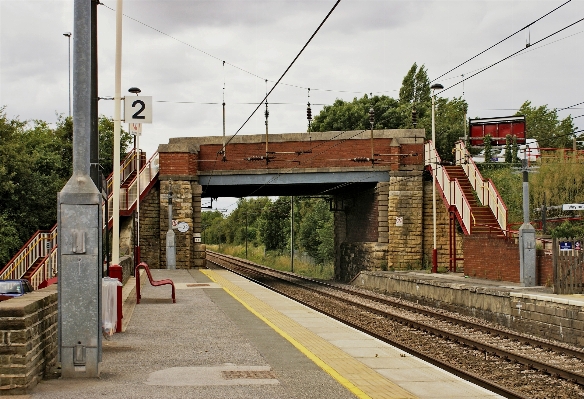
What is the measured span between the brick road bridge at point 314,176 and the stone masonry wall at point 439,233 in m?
0.28

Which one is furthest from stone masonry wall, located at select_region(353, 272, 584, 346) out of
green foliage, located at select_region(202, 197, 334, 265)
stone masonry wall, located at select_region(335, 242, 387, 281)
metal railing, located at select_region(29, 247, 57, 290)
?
green foliage, located at select_region(202, 197, 334, 265)

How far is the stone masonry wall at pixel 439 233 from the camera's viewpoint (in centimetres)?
3453

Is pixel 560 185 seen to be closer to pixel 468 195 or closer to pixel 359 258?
pixel 468 195

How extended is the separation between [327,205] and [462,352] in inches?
1809

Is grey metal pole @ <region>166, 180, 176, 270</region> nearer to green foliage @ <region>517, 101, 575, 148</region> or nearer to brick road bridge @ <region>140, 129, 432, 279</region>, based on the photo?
brick road bridge @ <region>140, 129, 432, 279</region>

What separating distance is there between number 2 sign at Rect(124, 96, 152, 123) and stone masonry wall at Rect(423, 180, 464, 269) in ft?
69.7

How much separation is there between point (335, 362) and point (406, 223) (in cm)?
2553

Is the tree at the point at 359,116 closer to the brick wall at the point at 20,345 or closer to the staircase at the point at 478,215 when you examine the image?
the staircase at the point at 478,215

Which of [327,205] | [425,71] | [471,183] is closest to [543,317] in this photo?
[471,183]

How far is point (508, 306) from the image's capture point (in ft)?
61.5

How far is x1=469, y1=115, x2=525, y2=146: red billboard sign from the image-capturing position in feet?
150

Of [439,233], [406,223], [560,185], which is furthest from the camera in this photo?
[406,223]

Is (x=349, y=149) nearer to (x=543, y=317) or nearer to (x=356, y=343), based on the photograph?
(x=543, y=317)

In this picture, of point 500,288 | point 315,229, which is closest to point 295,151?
point 500,288
